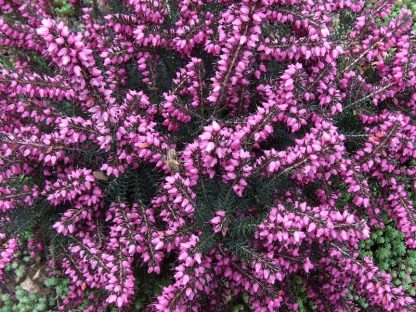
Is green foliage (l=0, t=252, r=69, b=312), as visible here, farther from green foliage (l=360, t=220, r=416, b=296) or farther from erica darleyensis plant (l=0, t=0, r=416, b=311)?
green foliage (l=360, t=220, r=416, b=296)

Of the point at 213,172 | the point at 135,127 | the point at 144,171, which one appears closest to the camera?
the point at 213,172

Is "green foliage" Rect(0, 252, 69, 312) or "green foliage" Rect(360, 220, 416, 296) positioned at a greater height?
"green foliage" Rect(360, 220, 416, 296)

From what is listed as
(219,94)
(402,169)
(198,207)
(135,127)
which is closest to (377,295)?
(402,169)

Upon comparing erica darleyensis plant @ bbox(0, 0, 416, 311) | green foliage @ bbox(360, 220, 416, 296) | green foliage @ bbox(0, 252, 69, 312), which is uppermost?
erica darleyensis plant @ bbox(0, 0, 416, 311)

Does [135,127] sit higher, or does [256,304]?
[135,127]

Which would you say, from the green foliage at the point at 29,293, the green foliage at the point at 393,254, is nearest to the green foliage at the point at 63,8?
the green foliage at the point at 29,293

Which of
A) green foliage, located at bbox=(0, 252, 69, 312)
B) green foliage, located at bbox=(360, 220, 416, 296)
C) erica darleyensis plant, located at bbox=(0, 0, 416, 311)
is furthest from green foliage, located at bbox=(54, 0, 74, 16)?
green foliage, located at bbox=(360, 220, 416, 296)

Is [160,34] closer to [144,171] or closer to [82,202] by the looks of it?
[144,171]

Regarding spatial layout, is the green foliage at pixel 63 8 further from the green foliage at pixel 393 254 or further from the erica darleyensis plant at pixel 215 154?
the green foliage at pixel 393 254

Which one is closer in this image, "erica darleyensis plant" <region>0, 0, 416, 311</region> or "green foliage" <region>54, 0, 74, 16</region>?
"erica darleyensis plant" <region>0, 0, 416, 311</region>
